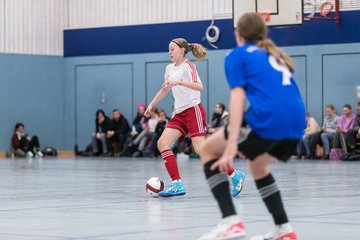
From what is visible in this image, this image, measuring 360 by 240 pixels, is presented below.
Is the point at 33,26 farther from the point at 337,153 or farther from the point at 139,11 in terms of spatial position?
the point at 337,153

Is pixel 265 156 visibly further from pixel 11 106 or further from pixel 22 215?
pixel 11 106

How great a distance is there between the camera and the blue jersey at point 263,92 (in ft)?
21.0

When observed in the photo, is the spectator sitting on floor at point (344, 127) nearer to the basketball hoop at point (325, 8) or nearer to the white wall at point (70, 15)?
the basketball hoop at point (325, 8)

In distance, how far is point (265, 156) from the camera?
21.8ft

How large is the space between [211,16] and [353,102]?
588 cm

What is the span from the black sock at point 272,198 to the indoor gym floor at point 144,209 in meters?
0.55

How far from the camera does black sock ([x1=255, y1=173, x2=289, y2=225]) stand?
268 inches

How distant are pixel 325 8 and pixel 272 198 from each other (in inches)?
849

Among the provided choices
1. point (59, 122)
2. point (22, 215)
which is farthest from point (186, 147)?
point (22, 215)

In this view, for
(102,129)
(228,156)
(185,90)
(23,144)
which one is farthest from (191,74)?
(23,144)

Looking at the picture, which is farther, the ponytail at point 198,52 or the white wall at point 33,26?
the white wall at point 33,26

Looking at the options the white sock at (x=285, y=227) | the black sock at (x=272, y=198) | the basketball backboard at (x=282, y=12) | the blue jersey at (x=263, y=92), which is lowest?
the white sock at (x=285, y=227)

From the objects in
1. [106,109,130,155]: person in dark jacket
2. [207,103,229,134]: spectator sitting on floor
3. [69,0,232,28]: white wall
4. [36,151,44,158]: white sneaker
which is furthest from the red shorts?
[36,151,44,158]: white sneaker

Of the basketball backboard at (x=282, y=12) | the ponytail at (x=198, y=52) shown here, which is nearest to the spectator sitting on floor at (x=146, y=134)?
the basketball backboard at (x=282, y=12)
